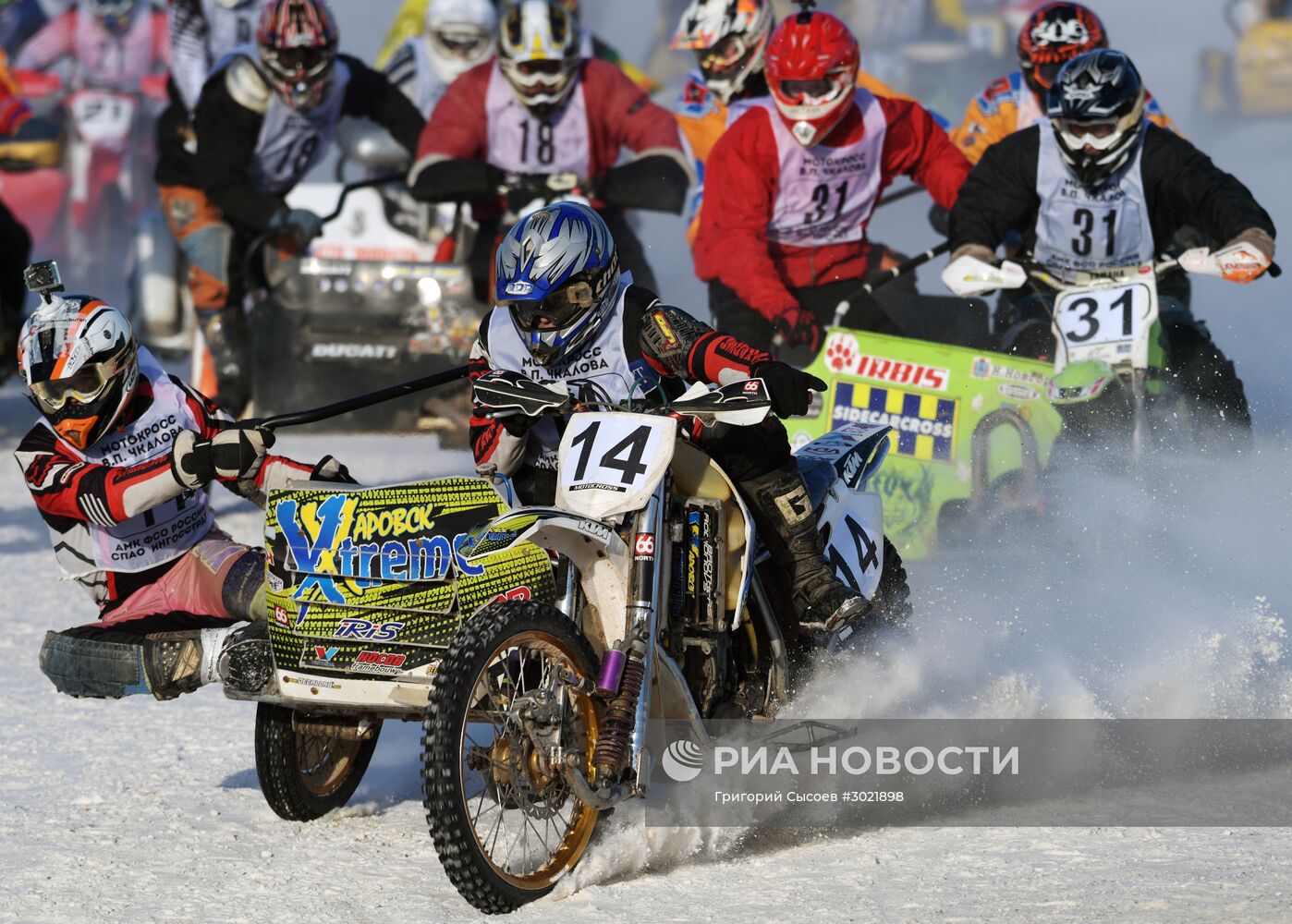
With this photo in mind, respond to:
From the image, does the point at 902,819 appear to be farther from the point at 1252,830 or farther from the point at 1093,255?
the point at 1093,255

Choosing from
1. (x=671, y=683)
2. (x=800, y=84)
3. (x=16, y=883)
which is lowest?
(x=16, y=883)

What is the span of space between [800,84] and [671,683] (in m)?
5.23

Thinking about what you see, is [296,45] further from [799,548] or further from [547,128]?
[799,548]

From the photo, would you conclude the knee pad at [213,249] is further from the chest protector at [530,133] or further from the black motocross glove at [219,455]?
the black motocross glove at [219,455]

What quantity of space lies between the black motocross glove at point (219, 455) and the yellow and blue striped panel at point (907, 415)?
138 inches

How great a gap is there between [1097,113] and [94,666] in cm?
548

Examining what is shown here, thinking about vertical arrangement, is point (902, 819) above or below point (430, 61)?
below

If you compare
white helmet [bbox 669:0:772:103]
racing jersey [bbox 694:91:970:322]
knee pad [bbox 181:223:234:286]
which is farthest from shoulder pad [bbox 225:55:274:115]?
racing jersey [bbox 694:91:970:322]

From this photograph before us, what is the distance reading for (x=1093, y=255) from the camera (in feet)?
32.8

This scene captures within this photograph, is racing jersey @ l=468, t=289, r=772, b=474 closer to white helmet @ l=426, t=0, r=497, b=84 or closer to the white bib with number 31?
the white bib with number 31

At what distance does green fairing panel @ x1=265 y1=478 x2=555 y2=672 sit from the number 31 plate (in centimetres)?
409

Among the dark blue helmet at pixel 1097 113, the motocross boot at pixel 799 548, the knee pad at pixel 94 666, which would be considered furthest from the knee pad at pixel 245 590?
the dark blue helmet at pixel 1097 113

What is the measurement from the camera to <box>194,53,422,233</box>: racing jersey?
509 inches

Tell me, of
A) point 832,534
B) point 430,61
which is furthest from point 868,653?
point 430,61
